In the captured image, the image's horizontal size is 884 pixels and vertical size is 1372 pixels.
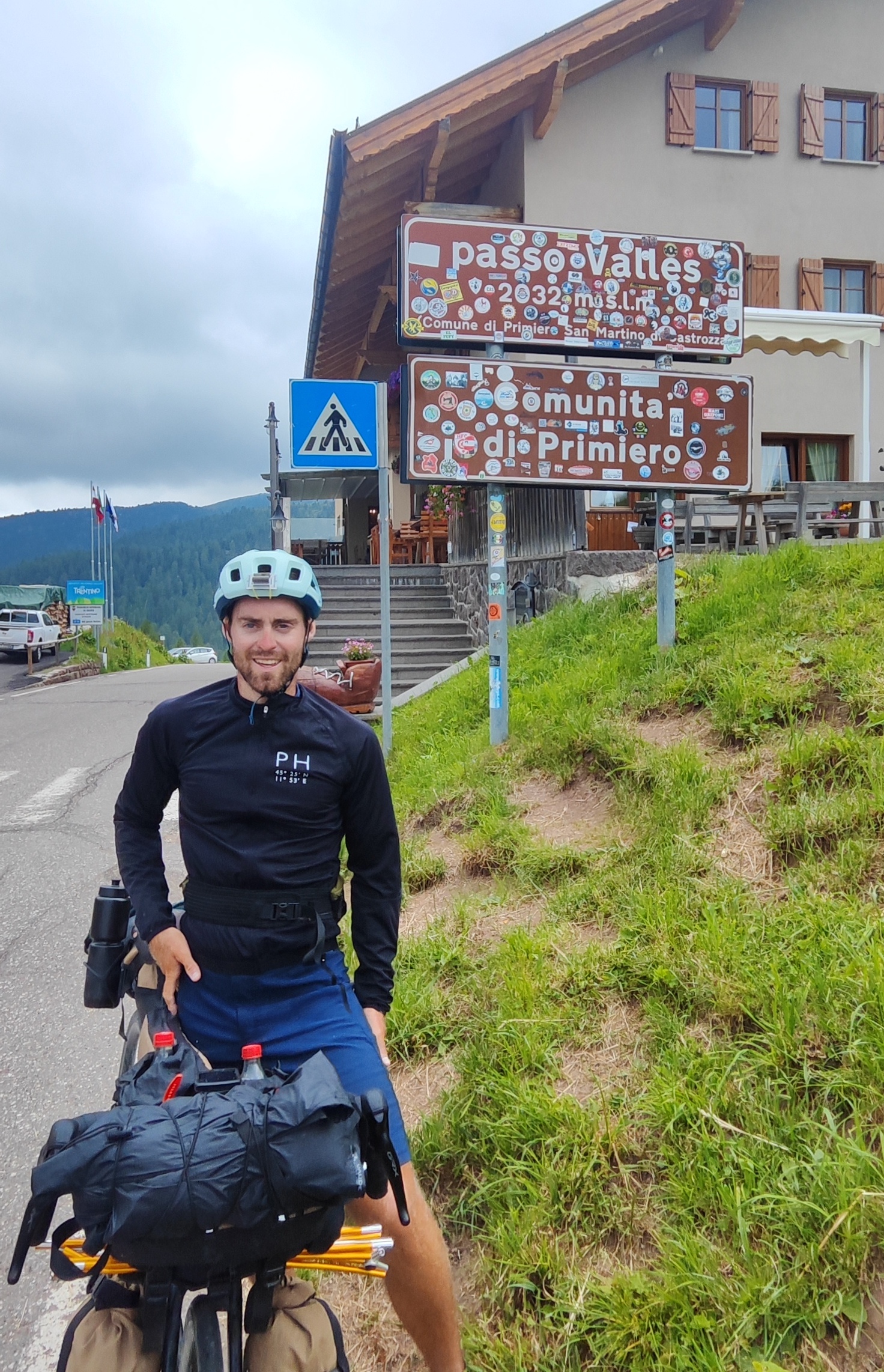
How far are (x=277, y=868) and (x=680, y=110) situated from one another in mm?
16573

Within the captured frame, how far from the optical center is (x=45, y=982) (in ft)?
15.5

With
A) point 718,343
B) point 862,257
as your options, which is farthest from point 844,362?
point 718,343

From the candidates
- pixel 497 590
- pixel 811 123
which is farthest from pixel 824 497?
pixel 811 123

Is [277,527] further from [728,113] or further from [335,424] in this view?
[728,113]

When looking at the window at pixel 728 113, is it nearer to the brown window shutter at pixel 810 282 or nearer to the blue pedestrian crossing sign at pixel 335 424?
the brown window shutter at pixel 810 282

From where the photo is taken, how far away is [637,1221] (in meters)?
2.37

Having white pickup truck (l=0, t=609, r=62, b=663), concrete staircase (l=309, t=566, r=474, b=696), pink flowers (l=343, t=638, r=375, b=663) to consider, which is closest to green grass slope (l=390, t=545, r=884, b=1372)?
pink flowers (l=343, t=638, r=375, b=663)

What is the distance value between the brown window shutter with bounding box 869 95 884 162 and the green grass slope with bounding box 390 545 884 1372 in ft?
46.0

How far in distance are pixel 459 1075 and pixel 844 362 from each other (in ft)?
53.2

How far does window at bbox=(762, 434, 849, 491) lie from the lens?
53.6 feet

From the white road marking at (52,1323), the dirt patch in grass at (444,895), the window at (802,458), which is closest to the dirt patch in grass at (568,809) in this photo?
the dirt patch in grass at (444,895)

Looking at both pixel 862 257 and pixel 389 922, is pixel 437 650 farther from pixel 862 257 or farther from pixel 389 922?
pixel 389 922

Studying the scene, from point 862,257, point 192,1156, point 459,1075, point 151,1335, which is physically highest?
point 862,257

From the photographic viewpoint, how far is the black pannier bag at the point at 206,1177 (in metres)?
1.42
